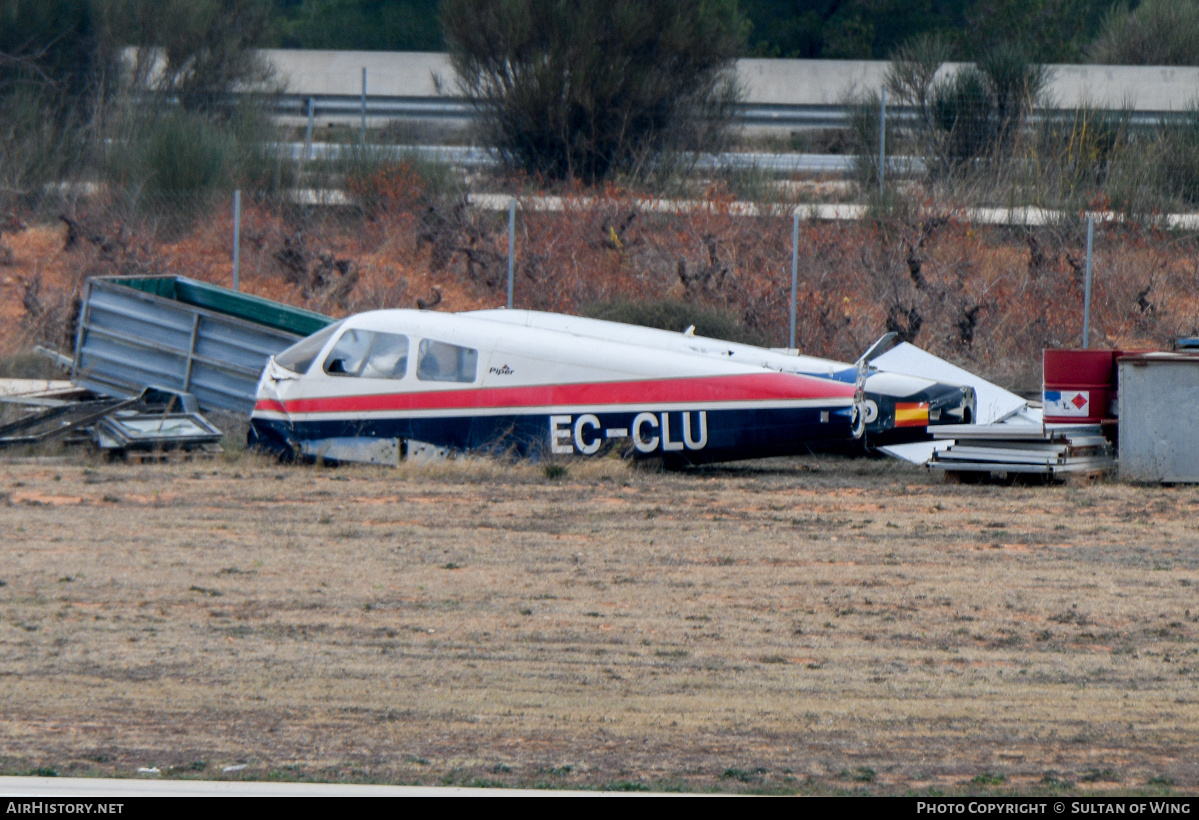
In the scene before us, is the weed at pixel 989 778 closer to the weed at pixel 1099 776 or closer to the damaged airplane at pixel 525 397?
the weed at pixel 1099 776

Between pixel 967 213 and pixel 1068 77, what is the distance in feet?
31.3

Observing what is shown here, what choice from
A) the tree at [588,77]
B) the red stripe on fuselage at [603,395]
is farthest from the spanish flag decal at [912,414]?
the tree at [588,77]

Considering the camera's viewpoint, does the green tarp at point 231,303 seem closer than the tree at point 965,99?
Yes

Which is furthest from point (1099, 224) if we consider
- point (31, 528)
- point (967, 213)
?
point (31, 528)

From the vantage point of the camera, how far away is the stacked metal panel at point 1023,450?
47.8ft

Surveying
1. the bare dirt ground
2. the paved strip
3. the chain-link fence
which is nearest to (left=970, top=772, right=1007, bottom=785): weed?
the bare dirt ground

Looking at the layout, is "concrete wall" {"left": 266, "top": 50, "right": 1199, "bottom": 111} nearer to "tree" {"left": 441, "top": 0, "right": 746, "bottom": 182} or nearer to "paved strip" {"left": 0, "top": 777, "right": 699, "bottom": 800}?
"tree" {"left": 441, "top": 0, "right": 746, "bottom": 182}

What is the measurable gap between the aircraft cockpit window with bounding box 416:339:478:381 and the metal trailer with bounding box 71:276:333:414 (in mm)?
2722

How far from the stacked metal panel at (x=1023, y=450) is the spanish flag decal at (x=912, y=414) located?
0.21 m

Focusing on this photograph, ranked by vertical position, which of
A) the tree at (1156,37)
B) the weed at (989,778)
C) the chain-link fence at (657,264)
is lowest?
the weed at (989,778)

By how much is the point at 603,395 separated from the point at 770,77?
20.5 m

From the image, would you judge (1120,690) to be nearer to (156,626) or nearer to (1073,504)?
(156,626)

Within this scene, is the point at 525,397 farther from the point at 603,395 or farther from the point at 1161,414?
the point at 1161,414

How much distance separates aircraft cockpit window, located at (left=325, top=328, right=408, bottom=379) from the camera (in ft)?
48.8
